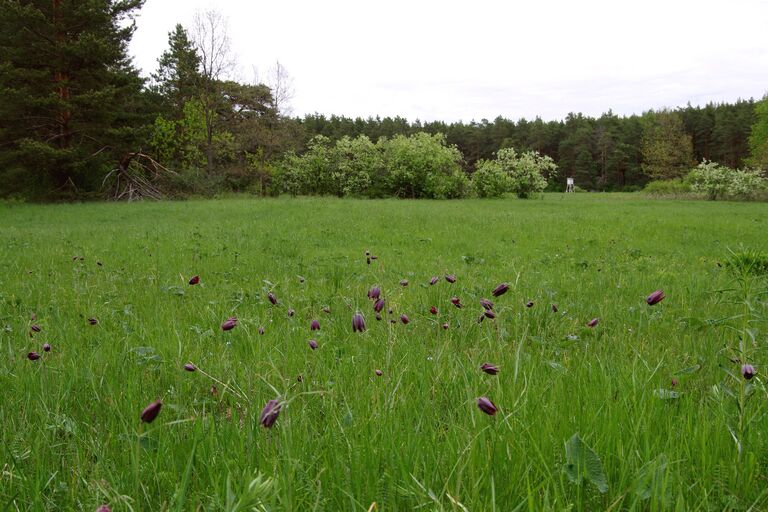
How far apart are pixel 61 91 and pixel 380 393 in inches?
1078

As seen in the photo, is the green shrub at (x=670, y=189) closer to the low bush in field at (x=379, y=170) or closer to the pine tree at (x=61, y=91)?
the low bush in field at (x=379, y=170)

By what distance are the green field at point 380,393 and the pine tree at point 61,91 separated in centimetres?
2027

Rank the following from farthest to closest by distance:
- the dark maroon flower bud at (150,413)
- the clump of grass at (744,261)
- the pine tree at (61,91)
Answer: the pine tree at (61,91) < the clump of grass at (744,261) < the dark maroon flower bud at (150,413)

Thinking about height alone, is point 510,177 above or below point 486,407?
above

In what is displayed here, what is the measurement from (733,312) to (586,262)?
2.50 m

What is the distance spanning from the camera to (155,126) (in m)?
30.3

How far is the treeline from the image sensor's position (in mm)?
60375

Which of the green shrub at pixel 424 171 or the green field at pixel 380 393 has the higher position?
the green shrub at pixel 424 171

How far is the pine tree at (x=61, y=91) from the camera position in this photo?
21359 millimetres

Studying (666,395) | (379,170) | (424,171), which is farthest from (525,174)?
(666,395)

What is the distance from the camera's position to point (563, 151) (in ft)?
232

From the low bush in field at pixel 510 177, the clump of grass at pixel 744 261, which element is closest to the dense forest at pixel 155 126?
the low bush in field at pixel 510 177

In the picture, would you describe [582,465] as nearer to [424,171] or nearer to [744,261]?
[744,261]

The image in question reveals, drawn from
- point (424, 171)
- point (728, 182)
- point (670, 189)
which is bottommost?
point (670, 189)
